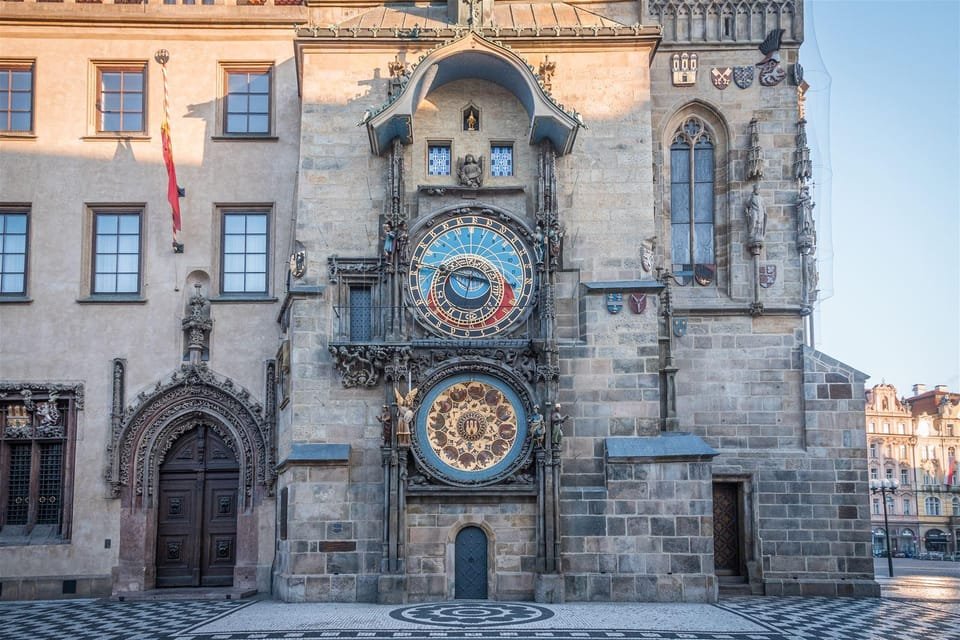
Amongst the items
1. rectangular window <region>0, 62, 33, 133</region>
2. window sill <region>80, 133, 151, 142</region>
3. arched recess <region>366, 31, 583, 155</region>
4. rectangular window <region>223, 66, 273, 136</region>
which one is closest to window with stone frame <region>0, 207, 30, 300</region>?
rectangular window <region>0, 62, 33, 133</region>

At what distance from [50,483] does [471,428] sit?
9.24 meters

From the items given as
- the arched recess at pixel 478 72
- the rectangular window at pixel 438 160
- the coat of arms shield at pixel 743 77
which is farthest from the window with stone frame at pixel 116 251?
the coat of arms shield at pixel 743 77

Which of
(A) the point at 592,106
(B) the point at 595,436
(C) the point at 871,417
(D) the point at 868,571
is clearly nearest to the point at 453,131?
(A) the point at 592,106

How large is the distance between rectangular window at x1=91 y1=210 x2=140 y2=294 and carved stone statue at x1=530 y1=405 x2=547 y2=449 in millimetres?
9194

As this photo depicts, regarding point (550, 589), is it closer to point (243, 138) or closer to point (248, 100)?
point (243, 138)

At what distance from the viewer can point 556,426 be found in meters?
18.9

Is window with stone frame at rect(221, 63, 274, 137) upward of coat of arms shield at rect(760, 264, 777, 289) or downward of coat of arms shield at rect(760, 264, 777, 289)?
upward

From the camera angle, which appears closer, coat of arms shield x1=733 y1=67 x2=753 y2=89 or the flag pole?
the flag pole

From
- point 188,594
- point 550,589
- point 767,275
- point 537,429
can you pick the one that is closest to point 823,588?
point 550,589

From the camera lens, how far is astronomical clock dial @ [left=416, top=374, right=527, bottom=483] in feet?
62.7

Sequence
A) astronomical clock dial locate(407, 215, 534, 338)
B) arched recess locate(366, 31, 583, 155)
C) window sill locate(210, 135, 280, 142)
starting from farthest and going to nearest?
window sill locate(210, 135, 280, 142)
astronomical clock dial locate(407, 215, 534, 338)
arched recess locate(366, 31, 583, 155)

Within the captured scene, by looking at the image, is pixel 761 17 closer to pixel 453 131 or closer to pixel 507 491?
pixel 453 131

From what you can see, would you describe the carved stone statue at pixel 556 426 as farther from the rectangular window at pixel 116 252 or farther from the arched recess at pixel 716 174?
the rectangular window at pixel 116 252

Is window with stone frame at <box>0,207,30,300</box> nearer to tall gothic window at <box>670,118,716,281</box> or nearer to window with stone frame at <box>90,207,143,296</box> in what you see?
window with stone frame at <box>90,207,143,296</box>
